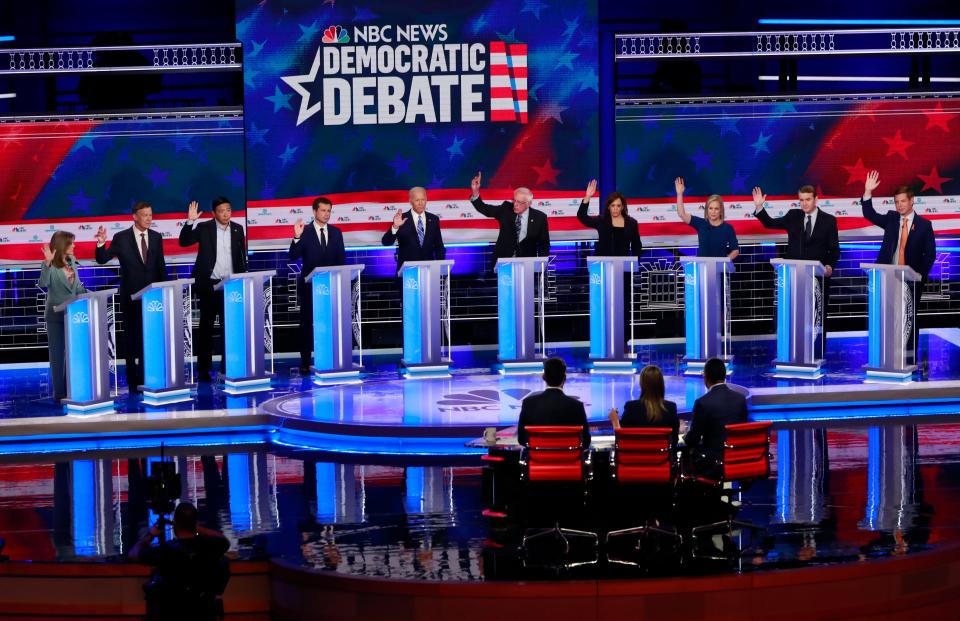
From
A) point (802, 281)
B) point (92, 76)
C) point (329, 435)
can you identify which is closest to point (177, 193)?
point (92, 76)

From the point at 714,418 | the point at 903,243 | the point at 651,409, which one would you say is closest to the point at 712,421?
the point at 714,418

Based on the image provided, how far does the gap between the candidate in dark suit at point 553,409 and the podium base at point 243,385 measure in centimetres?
451

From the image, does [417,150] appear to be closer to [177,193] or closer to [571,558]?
[177,193]

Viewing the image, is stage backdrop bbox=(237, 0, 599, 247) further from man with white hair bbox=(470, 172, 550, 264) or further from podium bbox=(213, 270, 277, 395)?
podium bbox=(213, 270, 277, 395)

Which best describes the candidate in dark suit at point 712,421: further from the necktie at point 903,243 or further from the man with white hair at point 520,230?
the man with white hair at point 520,230

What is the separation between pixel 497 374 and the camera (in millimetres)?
12008

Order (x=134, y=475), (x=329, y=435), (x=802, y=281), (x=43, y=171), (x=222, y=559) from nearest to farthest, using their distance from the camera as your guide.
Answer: (x=222, y=559), (x=134, y=475), (x=329, y=435), (x=802, y=281), (x=43, y=171)

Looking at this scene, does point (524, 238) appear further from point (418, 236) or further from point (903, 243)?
point (903, 243)

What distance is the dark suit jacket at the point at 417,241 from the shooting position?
12.3 m

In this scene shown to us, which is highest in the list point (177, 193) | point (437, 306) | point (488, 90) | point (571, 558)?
point (488, 90)

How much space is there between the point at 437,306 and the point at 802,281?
2997 mm

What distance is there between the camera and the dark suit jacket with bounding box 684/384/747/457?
7277 millimetres

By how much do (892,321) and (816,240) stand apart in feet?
A: 3.12

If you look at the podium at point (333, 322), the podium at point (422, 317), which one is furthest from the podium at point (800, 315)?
the podium at point (333, 322)
